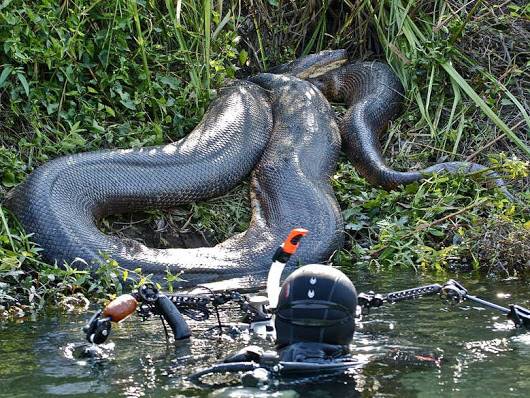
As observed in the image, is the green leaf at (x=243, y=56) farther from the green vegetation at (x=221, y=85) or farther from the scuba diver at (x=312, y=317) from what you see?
the scuba diver at (x=312, y=317)

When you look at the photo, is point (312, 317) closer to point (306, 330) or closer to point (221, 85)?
point (306, 330)

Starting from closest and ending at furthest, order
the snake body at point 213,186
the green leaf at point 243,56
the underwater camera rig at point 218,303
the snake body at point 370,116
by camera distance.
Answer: the underwater camera rig at point 218,303, the snake body at point 213,186, the snake body at point 370,116, the green leaf at point 243,56

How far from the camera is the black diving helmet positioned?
4.79 metres

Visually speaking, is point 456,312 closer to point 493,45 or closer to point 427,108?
point 427,108

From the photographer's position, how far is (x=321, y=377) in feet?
15.6

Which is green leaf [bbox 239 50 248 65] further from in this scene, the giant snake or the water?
the water

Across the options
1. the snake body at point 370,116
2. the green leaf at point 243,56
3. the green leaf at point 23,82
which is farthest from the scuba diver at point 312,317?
the green leaf at point 243,56

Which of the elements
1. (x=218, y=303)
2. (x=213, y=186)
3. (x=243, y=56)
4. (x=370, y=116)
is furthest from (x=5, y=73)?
(x=218, y=303)

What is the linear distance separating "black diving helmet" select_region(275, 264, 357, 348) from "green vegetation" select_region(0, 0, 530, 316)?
8.30 ft

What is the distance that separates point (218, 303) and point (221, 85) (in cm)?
457

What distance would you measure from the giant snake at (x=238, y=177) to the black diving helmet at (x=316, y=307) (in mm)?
2859

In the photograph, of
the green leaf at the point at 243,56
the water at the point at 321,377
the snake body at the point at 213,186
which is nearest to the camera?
the water at the point at 321,377

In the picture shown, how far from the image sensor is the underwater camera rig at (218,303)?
16.9 ft

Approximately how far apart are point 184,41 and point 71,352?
463 centimetres
